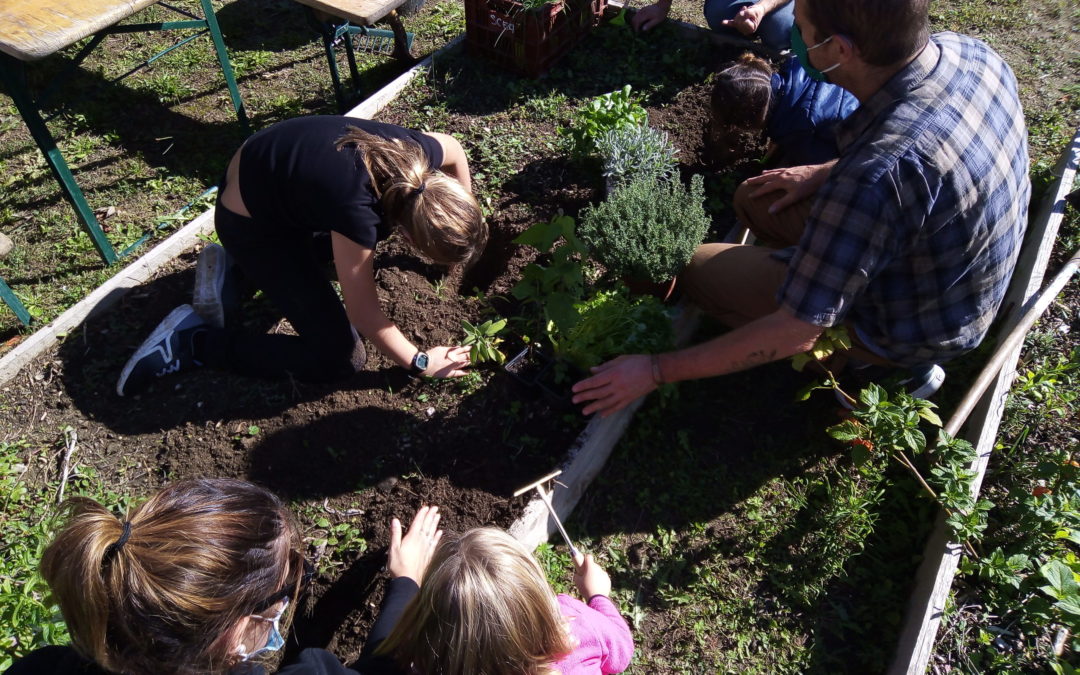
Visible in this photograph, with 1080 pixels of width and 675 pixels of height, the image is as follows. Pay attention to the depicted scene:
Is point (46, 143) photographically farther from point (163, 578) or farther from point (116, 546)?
point (163, 578)

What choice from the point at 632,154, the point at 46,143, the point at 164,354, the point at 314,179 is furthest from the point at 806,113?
the point at 46,143

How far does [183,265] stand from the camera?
3.52 meters

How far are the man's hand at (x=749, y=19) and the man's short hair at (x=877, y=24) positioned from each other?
2.52 meters

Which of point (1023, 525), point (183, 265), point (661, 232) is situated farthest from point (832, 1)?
point (183, 265)

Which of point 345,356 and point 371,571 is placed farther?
point 345,356

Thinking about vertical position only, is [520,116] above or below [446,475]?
above

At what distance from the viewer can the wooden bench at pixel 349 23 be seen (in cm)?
377

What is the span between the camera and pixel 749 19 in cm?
438

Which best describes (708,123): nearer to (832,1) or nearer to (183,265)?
(832,1)

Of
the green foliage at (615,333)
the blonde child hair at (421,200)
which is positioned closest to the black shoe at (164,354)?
the blonde child hair at (421,200)

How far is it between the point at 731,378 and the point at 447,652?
2.01 meters

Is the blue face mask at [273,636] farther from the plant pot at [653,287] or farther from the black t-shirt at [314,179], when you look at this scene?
the plant pot at [653,287]

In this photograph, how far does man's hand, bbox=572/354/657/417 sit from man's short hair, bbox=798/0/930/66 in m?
1.24

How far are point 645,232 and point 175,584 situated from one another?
2.09m
